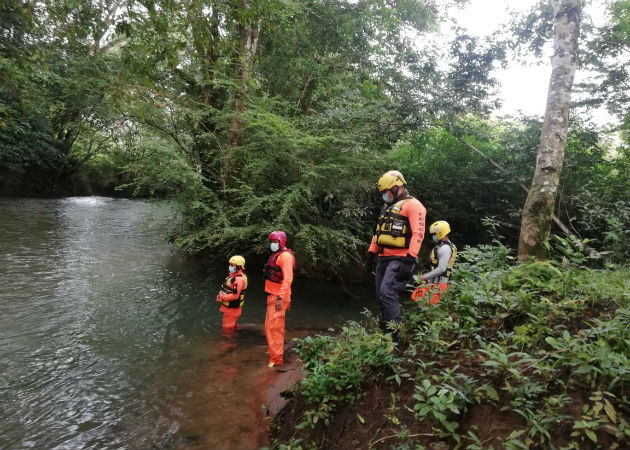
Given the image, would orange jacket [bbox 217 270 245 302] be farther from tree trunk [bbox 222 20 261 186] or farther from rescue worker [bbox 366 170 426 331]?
tree trunk [bbox 222 20 261 186]

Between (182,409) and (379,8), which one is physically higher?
(379,8)

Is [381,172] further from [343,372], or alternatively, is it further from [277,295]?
[343,372]

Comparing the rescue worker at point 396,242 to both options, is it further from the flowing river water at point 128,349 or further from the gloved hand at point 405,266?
the flowing river water at point 128,349

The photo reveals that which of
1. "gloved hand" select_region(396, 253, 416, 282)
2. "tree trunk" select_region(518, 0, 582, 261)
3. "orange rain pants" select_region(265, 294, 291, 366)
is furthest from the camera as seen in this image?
"tree trunk" select_region(518, 0, 582, 261)

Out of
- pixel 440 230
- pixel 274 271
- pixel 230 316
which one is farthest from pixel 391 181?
pixel 230 316

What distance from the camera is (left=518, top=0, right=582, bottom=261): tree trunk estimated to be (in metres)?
6.28

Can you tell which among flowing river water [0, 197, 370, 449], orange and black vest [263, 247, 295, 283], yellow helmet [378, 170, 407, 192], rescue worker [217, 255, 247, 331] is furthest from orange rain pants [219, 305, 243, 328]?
yellow helmet [378, 170, 407, 192]

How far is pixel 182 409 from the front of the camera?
4.54 meters

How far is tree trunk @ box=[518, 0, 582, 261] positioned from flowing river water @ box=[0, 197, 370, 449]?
4.45m

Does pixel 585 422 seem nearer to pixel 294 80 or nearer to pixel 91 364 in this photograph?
pixel 91 364

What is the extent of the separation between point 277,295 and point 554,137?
5.28 metres

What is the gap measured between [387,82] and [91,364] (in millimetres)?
10796

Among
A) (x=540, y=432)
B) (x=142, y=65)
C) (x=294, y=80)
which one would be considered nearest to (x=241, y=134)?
(x=294, y=80)

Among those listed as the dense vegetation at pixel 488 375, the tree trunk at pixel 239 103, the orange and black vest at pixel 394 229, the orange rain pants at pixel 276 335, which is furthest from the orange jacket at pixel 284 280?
the tree trunk at pixel 239 103
